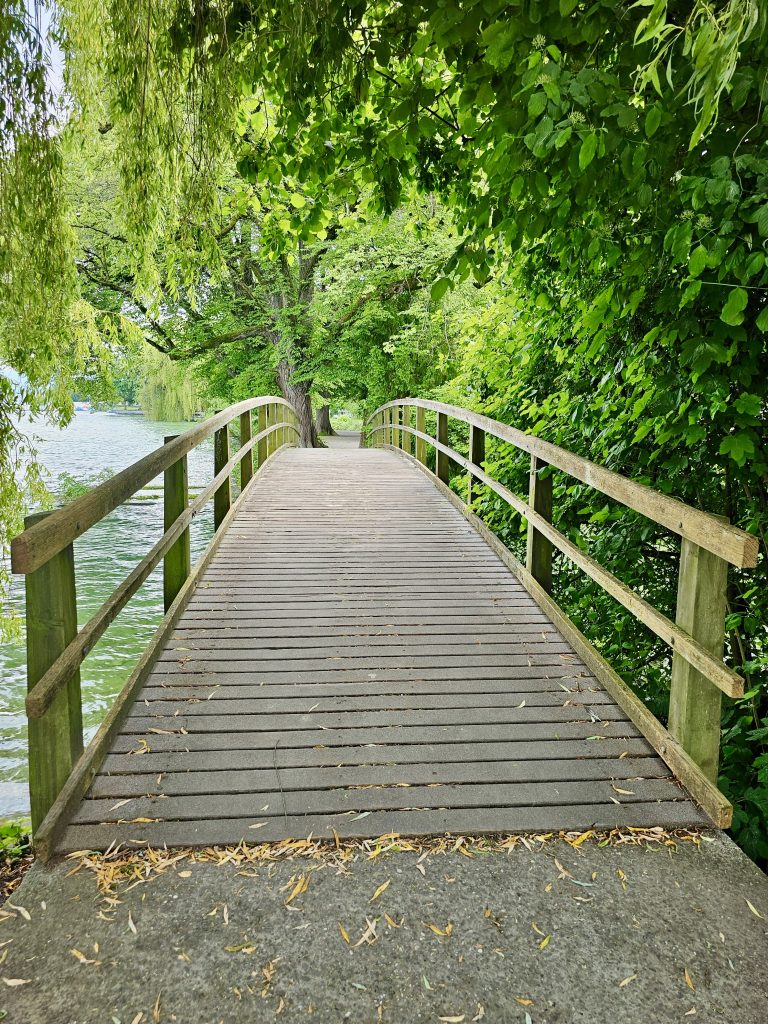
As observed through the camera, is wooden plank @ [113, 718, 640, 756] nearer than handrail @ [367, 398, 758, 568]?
No

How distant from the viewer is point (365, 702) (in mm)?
3254

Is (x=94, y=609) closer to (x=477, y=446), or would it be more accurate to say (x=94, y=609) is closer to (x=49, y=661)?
(x=477, y=446)

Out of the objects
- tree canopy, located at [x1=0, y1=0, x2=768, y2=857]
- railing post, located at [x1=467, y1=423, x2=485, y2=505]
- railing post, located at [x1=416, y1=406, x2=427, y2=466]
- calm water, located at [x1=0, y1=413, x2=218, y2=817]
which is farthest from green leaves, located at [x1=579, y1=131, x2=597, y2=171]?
railing post, located at [x1=416, y1=406, x2=427, y2=466]

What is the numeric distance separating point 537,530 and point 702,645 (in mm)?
2223

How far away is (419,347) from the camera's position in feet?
52.6

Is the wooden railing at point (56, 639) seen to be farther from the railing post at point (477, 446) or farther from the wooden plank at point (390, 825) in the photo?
the railing post at point (477, 446)

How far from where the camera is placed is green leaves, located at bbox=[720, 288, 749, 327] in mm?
2477

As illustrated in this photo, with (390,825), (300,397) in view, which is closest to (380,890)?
(390,825)

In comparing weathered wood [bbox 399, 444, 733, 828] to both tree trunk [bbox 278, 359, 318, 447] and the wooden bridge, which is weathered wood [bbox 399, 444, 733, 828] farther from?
tree trunk [bbox 278, 359, 318, 447]

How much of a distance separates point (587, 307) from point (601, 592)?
2.01 m

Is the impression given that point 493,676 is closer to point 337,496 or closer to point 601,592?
point 601,592

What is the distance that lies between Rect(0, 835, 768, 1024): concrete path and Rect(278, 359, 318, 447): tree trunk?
15523 mm

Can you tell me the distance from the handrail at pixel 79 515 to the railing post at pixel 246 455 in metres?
3.40

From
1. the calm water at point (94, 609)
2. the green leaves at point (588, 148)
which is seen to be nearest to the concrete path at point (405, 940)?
the green leaves at point (588, 148)
